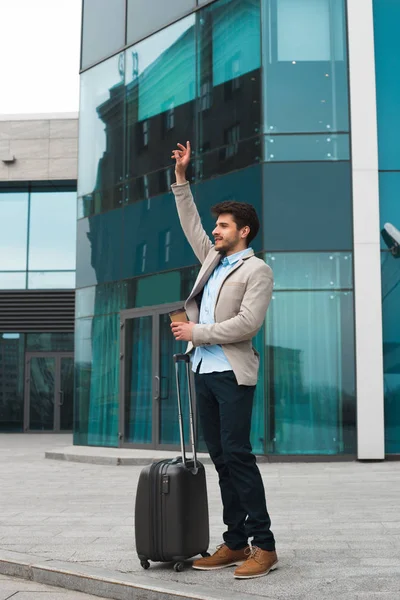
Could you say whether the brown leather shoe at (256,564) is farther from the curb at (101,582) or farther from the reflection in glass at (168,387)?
the reflection in glass at (168,387)

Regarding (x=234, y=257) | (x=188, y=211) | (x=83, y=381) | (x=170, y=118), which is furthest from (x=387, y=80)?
(x=234, y=257)

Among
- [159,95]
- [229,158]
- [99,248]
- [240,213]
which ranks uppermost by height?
[159,95]

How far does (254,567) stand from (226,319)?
4.33 feet

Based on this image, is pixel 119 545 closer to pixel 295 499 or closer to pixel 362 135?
pixel 295 499

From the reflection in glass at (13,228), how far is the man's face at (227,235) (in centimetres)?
2016

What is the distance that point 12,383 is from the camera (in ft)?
78.2

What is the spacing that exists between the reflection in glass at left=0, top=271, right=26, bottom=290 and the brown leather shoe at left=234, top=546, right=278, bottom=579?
20.3 meters

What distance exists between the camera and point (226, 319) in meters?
4.60

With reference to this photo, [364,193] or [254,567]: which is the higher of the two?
[364,193]

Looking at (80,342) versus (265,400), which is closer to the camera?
(265,400)

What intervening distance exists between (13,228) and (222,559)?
20.9 metres

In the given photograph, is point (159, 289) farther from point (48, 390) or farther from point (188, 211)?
point (48, 390)

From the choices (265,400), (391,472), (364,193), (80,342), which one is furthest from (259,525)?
(80,342)

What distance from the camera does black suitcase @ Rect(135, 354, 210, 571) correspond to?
4480 millimetres
